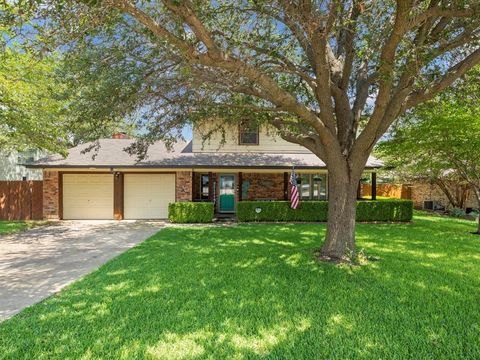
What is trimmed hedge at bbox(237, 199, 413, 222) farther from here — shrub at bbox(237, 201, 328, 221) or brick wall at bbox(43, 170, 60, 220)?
brick wall at bbox(43, 170, 60, 220)

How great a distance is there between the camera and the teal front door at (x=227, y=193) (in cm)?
1614

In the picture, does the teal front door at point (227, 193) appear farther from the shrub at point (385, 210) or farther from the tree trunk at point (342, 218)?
the tree trunk at point (342, 218)

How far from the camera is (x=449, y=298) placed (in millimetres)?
4691

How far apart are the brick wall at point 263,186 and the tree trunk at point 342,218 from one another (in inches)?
370

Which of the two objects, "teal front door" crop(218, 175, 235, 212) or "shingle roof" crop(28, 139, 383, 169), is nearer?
"shingle roof" crop(28, 139, 383, 169)

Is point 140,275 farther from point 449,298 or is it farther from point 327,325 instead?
point 449,298

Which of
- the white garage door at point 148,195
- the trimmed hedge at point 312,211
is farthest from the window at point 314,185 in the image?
the white garage door at point 148,195

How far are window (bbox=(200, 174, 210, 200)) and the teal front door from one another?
779 millimetres

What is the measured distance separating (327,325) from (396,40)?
15.7 ft

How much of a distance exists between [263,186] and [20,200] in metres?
12.4

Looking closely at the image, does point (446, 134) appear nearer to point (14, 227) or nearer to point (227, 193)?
point (227, 193)

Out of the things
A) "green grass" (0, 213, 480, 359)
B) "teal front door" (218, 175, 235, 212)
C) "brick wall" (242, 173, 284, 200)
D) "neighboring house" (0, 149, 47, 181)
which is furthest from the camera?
"neighboring house" (0, 149, 47, 181)

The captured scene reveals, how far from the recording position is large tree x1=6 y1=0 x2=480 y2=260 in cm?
497

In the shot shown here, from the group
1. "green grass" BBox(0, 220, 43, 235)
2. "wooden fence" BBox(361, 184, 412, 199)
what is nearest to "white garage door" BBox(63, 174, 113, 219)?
"green grass" BBox(0, 220, 43, 235)
